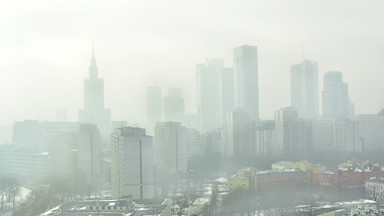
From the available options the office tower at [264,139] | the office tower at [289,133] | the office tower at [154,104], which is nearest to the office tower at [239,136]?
the office tower at [264,139]

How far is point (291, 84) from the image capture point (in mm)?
23609

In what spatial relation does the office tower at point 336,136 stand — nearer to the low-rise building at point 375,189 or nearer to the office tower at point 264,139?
the office tower at point 264,139

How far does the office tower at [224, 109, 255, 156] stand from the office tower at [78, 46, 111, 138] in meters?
5.85

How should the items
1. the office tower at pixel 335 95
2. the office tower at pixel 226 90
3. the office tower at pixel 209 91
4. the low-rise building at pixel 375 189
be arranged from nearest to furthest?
the low-rise building at pixel 375 189 → the office tower at pixel 335 95 → the office tower at pixel 209 91 → the office tower at pixel 226 90

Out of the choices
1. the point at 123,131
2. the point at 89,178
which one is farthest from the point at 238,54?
the point at 123,131

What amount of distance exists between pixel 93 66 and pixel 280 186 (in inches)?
440

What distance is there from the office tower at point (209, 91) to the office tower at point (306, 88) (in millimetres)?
4157

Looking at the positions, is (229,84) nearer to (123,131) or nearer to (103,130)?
(103,130)

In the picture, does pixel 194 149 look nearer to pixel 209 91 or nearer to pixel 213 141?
pixel 213 141

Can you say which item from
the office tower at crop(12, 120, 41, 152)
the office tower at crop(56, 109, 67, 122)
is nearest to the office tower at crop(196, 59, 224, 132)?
the office tower at crop(56, 109, 67, 122)

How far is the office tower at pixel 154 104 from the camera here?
56.6ft

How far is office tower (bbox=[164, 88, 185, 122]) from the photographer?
1822 centimetres

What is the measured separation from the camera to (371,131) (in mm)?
16297

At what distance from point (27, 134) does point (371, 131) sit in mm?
12812
